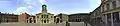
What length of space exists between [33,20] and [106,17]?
5574cm

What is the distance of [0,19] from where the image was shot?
82188 millimetres

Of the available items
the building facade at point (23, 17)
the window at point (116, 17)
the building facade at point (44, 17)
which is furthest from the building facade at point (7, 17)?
the window at point (116, 17)

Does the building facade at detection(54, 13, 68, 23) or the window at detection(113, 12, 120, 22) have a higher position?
the window at detection(113, 12, 120, 22)

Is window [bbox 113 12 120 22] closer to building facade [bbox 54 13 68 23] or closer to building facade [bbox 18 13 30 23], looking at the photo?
building facade [bbox 54 13 68 23]

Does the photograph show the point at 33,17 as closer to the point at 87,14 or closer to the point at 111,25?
the point at 87,14

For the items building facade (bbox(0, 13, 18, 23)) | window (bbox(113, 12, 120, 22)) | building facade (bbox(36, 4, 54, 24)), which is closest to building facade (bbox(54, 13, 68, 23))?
building facade (bbox(36, 4, 54, 24))

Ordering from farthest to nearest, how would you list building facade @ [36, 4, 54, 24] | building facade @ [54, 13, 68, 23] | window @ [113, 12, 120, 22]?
building facade @ [54, 13, 68, 23], building facade @ [36, 4, 54, 24], window @ [113, 12, 120, 22]

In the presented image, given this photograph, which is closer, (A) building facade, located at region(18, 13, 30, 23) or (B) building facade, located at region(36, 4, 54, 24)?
(B) building facade, located at region(36, 4, 54, 24)

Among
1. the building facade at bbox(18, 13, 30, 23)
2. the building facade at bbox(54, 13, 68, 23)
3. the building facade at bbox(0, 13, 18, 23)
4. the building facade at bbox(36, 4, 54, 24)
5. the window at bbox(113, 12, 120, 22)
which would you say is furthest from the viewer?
the building facade at bbox(54, 13, 68, 23)

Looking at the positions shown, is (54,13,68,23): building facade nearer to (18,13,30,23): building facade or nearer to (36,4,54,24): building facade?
(36,4,54,24): building facade

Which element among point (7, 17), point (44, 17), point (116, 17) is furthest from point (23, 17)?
point (116, 17)

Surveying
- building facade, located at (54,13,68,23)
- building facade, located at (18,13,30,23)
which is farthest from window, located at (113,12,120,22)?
building facade, located at (18,13,30,23)

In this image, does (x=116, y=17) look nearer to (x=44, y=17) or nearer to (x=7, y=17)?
(x=44, y=17)

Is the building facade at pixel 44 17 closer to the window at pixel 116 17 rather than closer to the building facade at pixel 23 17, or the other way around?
the building facade at pixel 23 17
